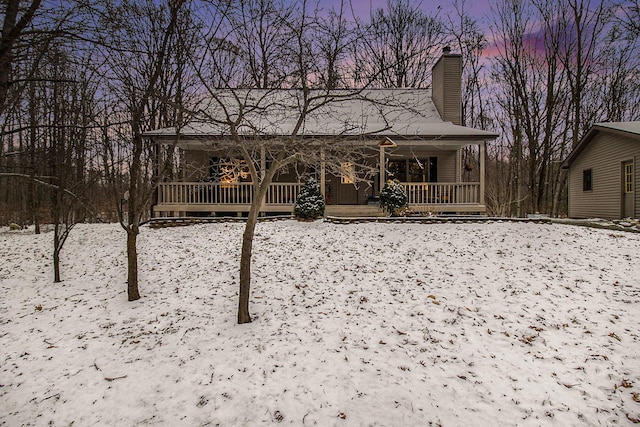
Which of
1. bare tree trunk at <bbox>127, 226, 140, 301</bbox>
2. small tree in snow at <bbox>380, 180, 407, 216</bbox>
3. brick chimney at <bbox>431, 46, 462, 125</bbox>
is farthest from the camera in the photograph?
brick chimney at <bbox>431, 46, 462, 125</bbox>

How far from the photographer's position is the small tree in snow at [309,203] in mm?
11062

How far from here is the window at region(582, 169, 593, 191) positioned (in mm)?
14719

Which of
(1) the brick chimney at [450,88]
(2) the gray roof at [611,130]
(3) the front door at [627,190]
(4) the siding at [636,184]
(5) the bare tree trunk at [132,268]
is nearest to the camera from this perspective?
(5) the bare tree trunk at [132,268]

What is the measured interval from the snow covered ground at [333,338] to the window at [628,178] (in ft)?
16.7

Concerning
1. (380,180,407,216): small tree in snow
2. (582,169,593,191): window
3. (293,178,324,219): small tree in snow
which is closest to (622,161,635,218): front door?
(582,169,593,191): window

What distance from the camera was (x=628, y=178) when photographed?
12641 mm

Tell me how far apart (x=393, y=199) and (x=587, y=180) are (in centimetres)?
964

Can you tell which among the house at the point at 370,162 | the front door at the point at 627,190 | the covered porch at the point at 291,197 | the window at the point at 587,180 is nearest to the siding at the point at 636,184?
the front door at the point at 627,190

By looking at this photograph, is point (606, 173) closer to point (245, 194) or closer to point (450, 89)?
point (450, 89)

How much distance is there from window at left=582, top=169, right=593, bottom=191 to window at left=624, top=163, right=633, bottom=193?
198cm

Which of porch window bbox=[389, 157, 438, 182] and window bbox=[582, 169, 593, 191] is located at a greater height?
porch window bbox=[389, 157, 438, 182]

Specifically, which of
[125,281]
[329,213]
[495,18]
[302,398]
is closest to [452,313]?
[302,398]

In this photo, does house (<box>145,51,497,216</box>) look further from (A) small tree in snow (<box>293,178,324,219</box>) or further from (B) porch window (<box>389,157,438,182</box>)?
(A) small tree in snow (<box>293,178,324,219</box>)

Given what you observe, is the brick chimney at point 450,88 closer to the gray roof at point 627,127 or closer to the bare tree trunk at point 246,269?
the gray roof at point 627,127
